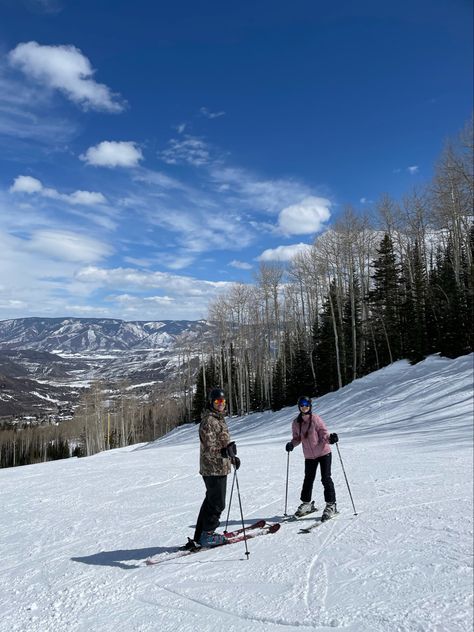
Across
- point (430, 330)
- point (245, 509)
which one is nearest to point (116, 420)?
point (430, 330)

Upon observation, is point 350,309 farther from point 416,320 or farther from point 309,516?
point 309,516

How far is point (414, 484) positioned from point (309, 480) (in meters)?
2.63

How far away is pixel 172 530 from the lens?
6.65 m

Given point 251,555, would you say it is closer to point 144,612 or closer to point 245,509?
point 144,612

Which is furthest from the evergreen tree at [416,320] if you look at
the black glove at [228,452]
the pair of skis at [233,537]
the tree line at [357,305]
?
the black glove at [228,452]

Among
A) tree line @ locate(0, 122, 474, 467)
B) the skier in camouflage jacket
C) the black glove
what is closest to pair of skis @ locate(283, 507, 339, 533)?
the skier in camouflage jacket

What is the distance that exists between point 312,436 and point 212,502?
1.99 meters

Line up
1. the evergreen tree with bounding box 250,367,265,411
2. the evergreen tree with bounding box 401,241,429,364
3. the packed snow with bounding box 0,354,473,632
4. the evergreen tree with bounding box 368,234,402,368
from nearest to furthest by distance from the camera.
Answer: the packed snow with bounding box 0,354,473,632, the evergreen tree with bounding box 401,241,429,364, the evergreen tree with bounding box 368,234,402,368, the evergreen tree with bounding box 250,367,265,411

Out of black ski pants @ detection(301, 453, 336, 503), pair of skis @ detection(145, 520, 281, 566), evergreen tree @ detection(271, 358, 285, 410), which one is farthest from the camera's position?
evergreen tree @ detection(271, 358, 285, 410)

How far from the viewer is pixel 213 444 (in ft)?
18.4

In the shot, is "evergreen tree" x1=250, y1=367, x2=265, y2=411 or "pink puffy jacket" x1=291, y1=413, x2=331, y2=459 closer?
"pink puffy jacket" x1=291, y1=413, x2=331, y2=459

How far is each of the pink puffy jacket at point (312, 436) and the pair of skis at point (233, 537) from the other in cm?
119

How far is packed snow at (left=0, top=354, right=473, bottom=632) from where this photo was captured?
3787 mm

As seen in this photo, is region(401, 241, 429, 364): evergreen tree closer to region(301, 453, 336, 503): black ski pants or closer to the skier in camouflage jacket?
region(301, 453, 336, 503): black ski pants
